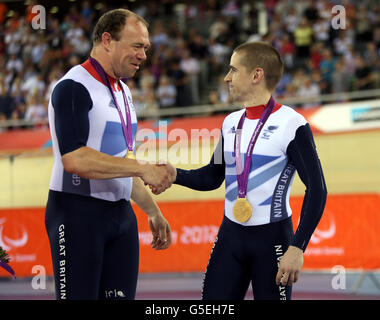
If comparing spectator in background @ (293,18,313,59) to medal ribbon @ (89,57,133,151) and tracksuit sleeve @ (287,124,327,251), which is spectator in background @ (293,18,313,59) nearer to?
tracksuit sleeve @ (287,124,327,251)

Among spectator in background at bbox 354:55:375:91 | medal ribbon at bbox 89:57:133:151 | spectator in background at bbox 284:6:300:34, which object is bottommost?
medal ribbon at bbox 89:57:133:151

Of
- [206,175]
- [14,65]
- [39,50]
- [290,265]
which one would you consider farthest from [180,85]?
[290,265]

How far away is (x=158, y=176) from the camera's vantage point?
12.1 ft

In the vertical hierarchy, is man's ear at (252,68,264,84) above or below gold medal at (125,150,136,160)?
above

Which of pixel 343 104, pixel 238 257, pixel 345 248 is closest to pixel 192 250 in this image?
pixel 345 248

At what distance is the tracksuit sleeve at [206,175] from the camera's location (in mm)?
4137

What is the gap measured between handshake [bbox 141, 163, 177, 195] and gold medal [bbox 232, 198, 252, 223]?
1.37 ft

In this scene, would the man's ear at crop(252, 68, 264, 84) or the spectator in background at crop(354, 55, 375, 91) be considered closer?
the man's ear at crop(252, 68, 264, 84)

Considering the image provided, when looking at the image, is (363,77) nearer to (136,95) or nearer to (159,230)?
(136,95)

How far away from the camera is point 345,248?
29.0 feet

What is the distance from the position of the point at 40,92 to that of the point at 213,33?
14.8 ft

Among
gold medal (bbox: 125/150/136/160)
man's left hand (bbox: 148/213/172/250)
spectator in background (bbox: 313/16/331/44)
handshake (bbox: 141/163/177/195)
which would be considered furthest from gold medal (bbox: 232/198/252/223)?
spectator in background (bbox: 313/16/331/44)

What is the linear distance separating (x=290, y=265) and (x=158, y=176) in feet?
2.85

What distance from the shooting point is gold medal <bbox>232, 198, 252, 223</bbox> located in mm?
3816
